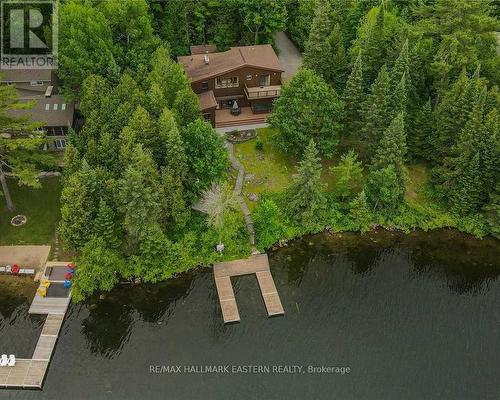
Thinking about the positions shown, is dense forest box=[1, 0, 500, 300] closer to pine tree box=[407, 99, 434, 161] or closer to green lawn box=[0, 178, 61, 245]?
pine tree box=[407, 99, 434, 161]

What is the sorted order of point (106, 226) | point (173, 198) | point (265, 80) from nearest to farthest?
point (106, 226), point (173, 198), point (265, 80)

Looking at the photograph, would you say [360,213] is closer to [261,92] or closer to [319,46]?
[319,46]

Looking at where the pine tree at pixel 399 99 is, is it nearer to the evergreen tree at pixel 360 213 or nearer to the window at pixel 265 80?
the evergreen tree at pixel 360 213

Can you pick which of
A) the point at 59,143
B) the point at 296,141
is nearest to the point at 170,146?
the point at 296,141

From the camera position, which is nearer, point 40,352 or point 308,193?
point 40,352

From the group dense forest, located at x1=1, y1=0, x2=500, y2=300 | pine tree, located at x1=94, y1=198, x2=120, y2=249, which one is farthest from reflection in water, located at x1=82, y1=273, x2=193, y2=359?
pine tree, located at x1=94, y1=198, x2=120, y2=249

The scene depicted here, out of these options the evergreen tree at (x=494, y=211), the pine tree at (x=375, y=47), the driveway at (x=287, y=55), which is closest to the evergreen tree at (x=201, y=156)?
the pine tree at (x=375, y=47)

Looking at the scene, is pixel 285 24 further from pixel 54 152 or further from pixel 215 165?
pixel 54 152
